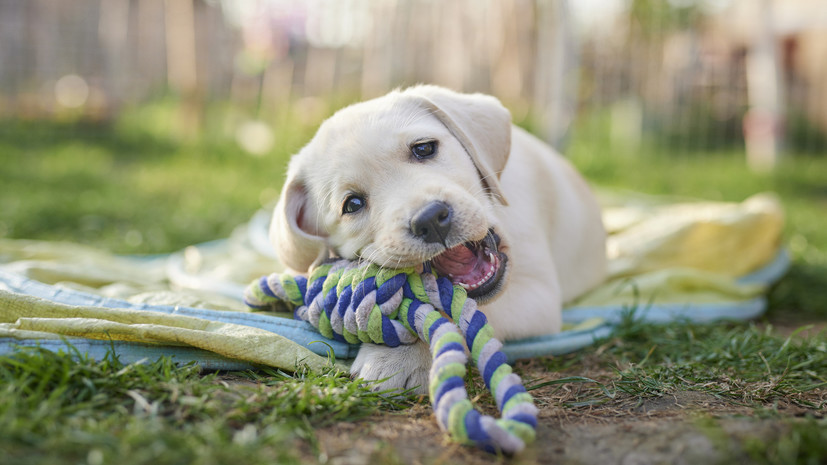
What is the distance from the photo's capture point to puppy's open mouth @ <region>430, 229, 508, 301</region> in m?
2.38

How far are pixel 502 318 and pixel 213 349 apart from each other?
1116 millimetres

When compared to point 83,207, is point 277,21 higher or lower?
higher

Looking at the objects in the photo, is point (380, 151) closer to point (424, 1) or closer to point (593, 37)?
point (424, 1)

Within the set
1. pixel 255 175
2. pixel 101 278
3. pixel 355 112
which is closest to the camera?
pixel 355 112

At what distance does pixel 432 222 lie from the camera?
85.7 inches

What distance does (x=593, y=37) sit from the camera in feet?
43.4

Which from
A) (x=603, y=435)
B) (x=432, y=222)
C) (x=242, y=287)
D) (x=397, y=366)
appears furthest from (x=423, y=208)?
(x=242, y=287)

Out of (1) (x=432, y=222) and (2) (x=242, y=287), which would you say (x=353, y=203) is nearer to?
(1) (x=432, y=222)

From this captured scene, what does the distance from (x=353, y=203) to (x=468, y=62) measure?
974 cm

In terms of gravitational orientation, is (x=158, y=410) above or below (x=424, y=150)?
below

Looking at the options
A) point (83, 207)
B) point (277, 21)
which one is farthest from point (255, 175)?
point (277, 21)

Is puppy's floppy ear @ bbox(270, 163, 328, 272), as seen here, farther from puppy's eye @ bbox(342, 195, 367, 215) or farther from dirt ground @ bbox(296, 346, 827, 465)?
dirt ground @ bbox(296, 346, 827, 465)

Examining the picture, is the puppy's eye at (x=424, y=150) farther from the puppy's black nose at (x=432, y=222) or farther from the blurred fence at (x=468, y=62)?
the blurred fence at (x=468, y=62)

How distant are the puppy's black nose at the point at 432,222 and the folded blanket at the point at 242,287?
574 mm
